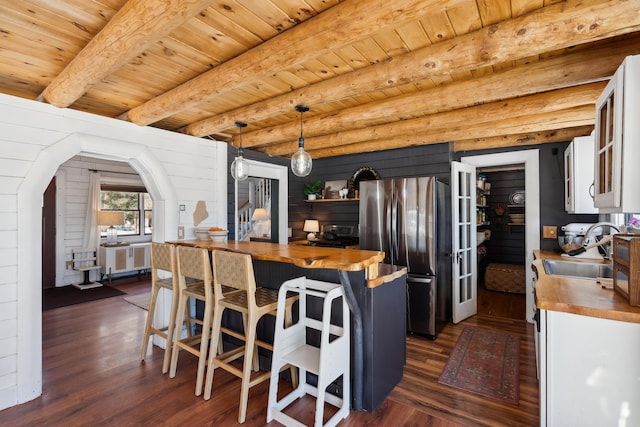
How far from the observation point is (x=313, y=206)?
18.6 feet

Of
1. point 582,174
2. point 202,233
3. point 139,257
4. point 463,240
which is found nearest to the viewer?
point 582,174

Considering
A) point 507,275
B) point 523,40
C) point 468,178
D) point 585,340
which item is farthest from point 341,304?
point 507,275

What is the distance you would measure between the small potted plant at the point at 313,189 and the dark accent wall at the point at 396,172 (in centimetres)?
12

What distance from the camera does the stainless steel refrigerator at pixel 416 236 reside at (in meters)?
3.56

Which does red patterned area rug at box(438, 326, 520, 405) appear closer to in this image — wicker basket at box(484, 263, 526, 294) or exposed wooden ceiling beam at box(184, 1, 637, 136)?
wicker basket at box(484, 263, 526, 294)

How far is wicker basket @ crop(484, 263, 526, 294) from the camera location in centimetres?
552

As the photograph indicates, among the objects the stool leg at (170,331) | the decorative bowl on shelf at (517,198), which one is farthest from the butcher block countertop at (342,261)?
the decorative bowl on shelf at (517,198)

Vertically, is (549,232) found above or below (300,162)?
below

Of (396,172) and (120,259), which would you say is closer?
(396,172)

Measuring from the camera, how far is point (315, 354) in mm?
2203

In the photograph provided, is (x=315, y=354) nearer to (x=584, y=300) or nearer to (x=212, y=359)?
(x=212, y=359)

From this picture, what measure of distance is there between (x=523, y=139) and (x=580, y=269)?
1.84 m

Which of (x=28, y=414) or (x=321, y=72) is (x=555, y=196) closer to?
(x=321, y=72)

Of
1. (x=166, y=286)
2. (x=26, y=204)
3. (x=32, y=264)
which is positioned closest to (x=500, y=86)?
(x=166, y=286)
